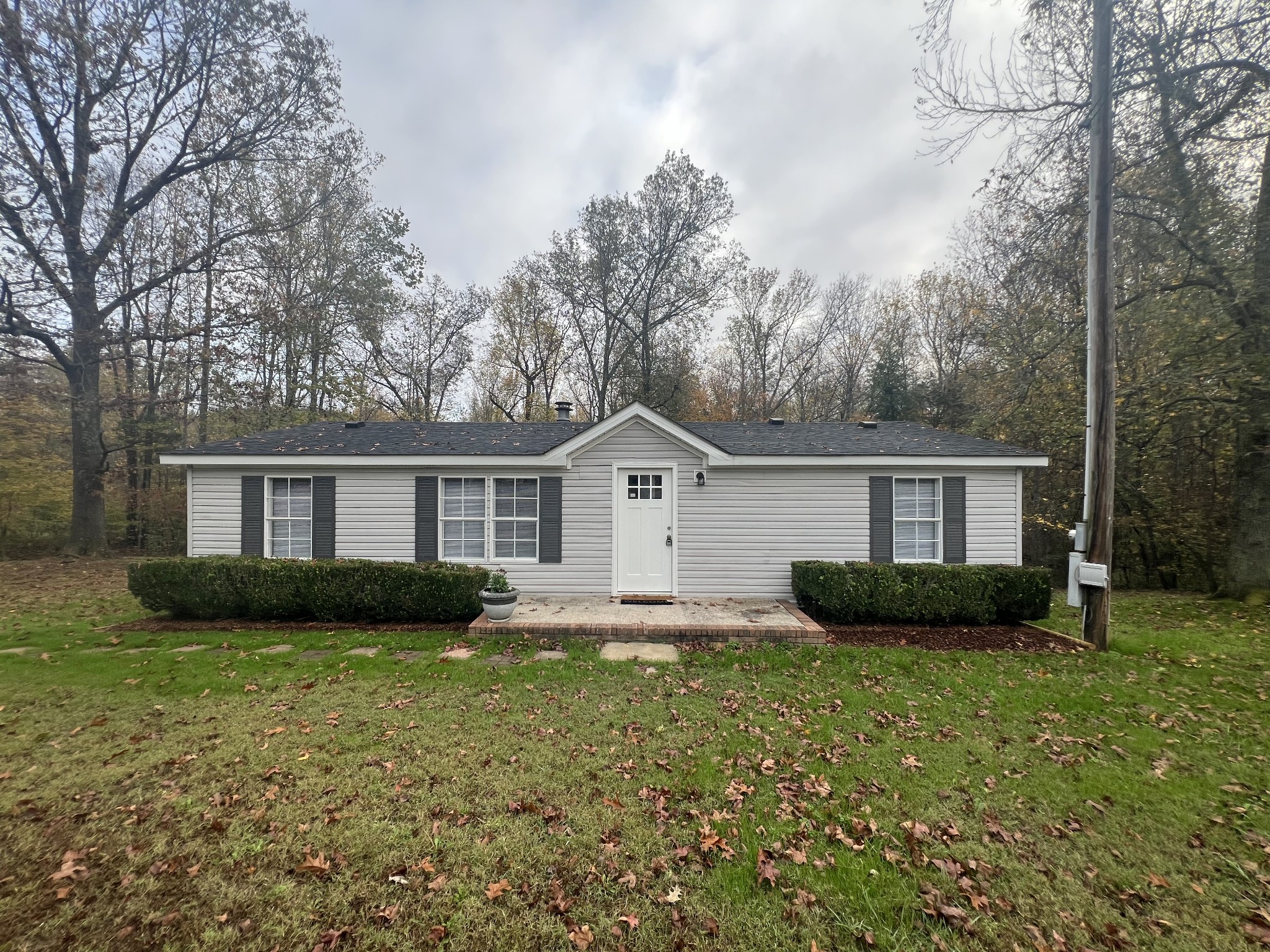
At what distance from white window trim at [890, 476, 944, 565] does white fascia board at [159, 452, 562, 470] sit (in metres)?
6.39

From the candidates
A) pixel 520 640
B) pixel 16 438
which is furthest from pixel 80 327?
pixel 520 640

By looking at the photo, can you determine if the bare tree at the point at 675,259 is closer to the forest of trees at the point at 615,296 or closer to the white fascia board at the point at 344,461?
the forest of trees at the point at 615,296

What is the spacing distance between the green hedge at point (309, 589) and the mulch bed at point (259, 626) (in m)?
0.17

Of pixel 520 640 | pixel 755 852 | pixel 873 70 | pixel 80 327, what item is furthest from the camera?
pixel 80 327

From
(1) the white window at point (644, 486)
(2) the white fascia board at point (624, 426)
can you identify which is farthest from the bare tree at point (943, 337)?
(1) the white window at point (644, 486)

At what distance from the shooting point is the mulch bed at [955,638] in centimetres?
→ 685

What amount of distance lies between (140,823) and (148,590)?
6.83 metres

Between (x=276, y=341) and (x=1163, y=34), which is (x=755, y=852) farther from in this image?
(x=276, y=341)

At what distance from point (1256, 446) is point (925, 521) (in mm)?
6565

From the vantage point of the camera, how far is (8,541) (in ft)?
48.7

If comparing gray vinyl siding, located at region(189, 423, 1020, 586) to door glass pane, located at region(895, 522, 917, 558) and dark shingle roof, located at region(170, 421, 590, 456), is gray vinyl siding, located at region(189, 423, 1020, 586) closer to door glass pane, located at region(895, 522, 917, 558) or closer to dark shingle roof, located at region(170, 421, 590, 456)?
dark shingle roof, located at region(170, 421, 590, 456)

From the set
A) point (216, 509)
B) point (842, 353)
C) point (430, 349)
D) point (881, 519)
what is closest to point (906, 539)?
point (881, 519)

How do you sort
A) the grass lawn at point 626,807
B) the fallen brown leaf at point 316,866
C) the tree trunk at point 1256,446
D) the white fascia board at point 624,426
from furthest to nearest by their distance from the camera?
the white fascia board at point 624,426, the tree trunk at point 1256,446, the fallen brown leaf at point 316,866, the grass lawn at point 626,807

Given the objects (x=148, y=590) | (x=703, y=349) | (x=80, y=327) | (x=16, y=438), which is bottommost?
(x=148, y=590)
